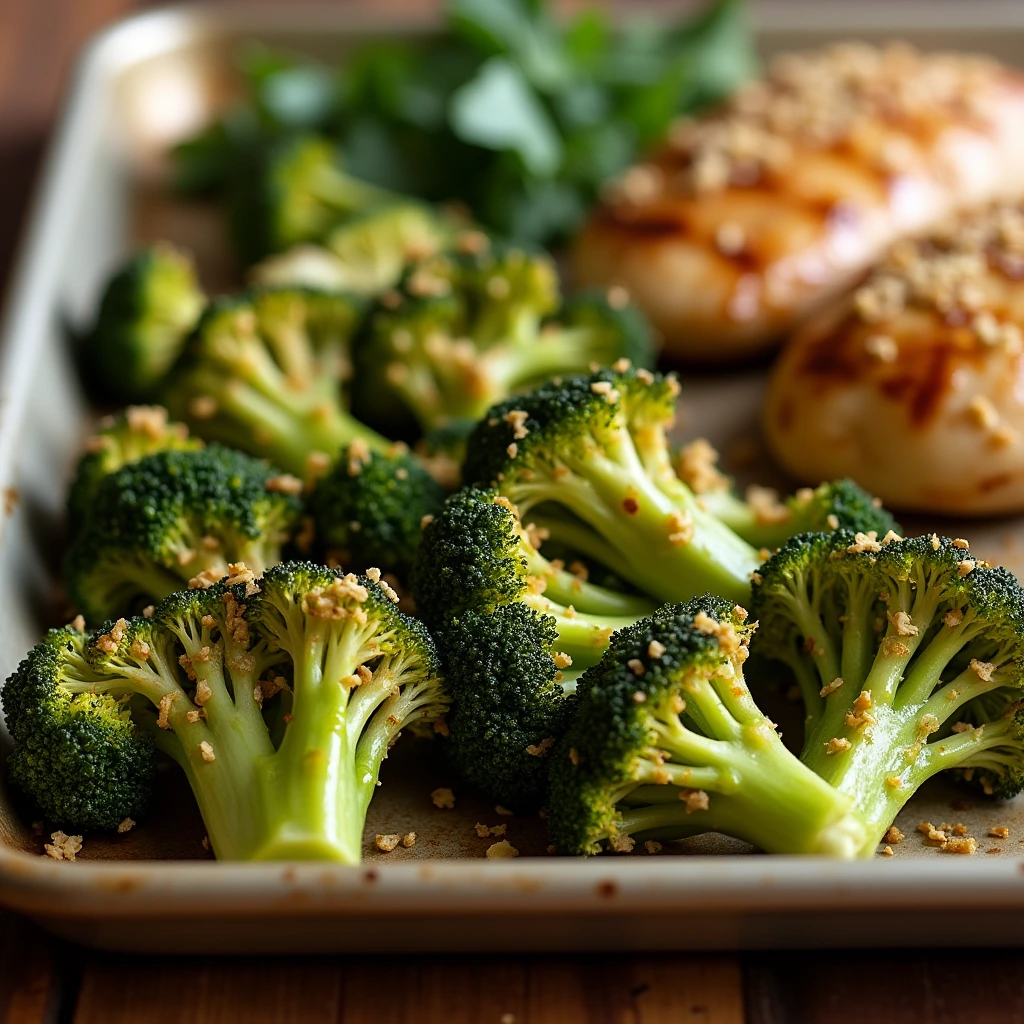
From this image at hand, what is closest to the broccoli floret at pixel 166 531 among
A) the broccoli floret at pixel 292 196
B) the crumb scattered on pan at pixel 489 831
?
the crumb scattered on pan at pixel 489 831

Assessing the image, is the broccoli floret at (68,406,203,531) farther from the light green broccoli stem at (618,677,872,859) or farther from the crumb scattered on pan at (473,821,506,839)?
the light green broccoli stem at (618,677,872,859)

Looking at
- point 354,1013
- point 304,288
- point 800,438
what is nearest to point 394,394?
point 304,288

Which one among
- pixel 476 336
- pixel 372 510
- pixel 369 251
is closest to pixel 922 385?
pixel 476 336

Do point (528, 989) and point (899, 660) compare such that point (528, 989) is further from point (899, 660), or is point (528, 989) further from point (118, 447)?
point (118, 447)

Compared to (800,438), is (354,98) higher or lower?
higher

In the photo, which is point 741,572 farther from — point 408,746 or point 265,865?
point 265,865

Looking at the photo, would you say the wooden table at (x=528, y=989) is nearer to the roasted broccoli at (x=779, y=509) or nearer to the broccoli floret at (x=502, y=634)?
the broccoli floret at (x=502, y=634)
